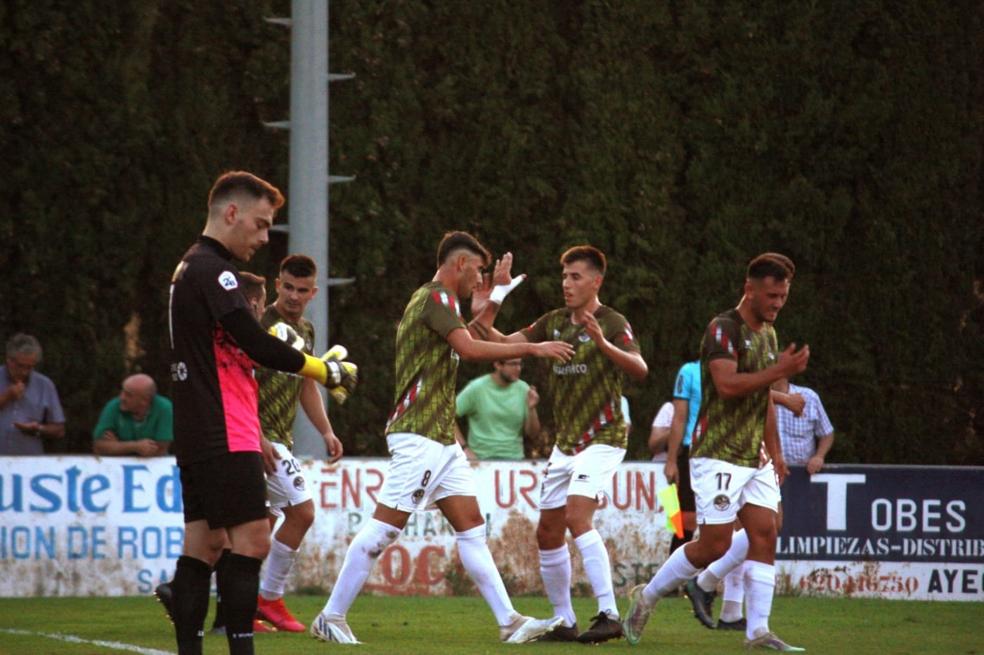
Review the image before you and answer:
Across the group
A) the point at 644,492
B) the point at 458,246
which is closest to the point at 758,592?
the point at 458,246

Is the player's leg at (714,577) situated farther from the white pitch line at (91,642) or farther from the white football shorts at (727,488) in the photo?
the white pitch line at (91,642)

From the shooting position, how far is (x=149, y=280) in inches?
670

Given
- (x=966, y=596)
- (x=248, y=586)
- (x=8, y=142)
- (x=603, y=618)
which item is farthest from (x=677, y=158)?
(x=248, y=586)

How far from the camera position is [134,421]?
Answer: 14.7 metres

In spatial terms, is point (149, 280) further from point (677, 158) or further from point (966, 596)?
point (966, 596)

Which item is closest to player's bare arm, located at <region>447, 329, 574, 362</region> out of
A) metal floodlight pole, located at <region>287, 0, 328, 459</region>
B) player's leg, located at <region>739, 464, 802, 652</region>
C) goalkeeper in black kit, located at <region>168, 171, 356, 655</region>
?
player's leg, located at <region>739, 464, 802, 652</region>

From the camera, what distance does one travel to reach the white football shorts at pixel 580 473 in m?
10.5

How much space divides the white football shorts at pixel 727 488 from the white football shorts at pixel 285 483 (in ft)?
8.28

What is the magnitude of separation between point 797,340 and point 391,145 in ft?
14.8

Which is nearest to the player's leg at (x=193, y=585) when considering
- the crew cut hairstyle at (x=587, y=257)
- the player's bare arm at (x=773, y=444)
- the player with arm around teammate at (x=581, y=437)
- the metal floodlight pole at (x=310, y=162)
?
the player with arm around teammate at (x=581, y=437)

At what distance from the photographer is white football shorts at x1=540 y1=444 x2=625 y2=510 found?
10.5m

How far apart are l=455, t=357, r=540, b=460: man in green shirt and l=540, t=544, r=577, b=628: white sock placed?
466 centimetres

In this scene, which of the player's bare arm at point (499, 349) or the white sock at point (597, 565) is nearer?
the player's bare arm at point (499, 349)

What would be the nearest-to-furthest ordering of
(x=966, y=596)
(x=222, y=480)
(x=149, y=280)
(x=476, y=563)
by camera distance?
(x=222, y=480) < (x=476, y=563) < (x=966, y=596) < (x=149, y=280)
